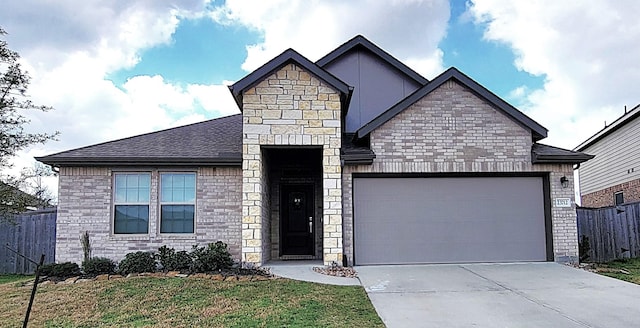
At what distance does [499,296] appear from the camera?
27.8 ft

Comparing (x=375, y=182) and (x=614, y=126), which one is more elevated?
(x=614, y=126)

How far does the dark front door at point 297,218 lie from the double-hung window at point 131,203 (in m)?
3.80

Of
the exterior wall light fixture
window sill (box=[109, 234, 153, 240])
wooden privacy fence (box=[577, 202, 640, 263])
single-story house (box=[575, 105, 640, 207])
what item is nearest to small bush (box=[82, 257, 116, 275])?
window sill (box=[109, 234, 153, 240])

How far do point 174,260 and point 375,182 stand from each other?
501 centimetres

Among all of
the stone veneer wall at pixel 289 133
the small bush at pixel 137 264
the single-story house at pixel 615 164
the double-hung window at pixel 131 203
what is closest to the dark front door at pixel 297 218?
the stone veneer wall at pixel 289 133

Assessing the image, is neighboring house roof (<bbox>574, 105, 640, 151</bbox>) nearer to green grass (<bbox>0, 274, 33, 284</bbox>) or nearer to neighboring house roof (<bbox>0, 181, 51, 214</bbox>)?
neighboring house roof (<bbox>0, 181, 51, 214</bbox>)

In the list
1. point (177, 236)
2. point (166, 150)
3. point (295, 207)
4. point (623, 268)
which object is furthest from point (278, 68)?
point (623, 268)

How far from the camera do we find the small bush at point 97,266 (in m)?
11.0

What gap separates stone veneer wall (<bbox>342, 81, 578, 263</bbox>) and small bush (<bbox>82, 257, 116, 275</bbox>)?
5584 millimetres

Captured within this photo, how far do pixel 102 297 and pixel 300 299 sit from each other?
3.52m

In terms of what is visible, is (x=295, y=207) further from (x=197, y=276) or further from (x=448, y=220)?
(x=197, y=276)

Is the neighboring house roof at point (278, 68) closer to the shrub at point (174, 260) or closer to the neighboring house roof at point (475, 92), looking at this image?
the neighboring house roof at point (475, 92)

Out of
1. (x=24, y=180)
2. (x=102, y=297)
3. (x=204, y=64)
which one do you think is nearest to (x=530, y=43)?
(x=204, y=64)

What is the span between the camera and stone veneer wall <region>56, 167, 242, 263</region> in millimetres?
11766
